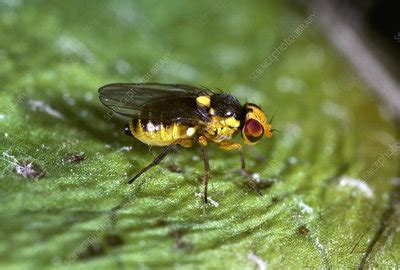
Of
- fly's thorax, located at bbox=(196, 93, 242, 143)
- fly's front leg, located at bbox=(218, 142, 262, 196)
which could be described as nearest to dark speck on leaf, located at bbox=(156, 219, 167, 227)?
fly's front leg, located at bbox=(218, 142, 262, 196)

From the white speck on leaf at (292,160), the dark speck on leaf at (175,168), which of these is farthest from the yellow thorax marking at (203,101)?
the white speck on leaf at (292,160)

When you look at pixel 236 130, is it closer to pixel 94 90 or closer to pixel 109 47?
pixel 94 90

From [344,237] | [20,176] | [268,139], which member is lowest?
[20,176]

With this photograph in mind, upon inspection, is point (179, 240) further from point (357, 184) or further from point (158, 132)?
point (357, 184)

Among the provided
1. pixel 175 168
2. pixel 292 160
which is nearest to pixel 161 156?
pixel 175 168

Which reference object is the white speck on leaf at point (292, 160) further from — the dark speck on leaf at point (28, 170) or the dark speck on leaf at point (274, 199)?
the dark speck on leaf at point (28, 170)

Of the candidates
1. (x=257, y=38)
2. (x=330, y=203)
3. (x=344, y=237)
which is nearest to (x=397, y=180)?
(x=330, y=203)
